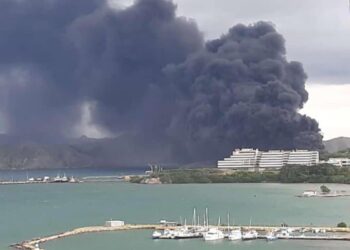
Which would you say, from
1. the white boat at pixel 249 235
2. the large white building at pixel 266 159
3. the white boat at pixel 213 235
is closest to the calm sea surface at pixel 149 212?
the white boat at pixel 213 235

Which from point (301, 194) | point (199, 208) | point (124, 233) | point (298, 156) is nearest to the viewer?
point (124, 233)

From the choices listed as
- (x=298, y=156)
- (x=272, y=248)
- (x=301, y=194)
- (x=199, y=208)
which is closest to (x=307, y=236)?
(x=272, y=248)

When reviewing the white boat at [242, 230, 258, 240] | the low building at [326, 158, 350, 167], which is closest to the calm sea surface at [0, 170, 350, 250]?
the white boat at [242, 230, 258, 240]

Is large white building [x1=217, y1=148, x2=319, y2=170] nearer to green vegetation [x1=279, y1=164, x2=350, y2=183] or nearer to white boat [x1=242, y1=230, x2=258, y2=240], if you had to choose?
green vegetation [x1=279, y1=164, x2=350, y2=183]

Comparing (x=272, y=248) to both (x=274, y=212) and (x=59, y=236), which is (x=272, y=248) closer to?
(x=59, y=236)

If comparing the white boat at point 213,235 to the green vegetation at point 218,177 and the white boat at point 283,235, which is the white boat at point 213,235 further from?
the green vegetation at point 218,177

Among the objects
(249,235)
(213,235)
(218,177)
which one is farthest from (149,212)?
(218,177)
